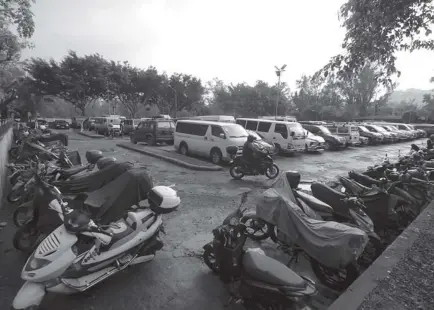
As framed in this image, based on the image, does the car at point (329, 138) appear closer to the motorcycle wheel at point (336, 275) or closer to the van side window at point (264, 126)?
the van side window at point (264, 126)

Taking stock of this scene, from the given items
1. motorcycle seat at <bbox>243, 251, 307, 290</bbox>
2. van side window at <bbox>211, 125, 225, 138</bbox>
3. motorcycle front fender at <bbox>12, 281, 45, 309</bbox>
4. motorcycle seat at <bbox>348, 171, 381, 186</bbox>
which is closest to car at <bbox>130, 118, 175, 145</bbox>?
van side window at <bbox>211, 125, 225, 138</bbox>

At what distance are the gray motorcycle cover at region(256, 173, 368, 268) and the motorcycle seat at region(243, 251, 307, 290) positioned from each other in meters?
0.65

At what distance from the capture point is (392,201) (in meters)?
4.20

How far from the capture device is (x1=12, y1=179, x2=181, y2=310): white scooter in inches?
95.7

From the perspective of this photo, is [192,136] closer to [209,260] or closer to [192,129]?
[192,129]

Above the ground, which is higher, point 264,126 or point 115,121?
point 264,126

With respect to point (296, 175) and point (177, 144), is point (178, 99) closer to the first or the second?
point (177, 144)

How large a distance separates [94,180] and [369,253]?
4.51 metres

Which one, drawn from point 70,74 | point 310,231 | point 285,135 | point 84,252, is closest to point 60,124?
point 70,74

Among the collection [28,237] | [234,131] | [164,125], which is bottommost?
[28,237]

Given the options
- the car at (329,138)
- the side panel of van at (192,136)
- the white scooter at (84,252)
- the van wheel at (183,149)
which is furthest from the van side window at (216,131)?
the car at (329,138)

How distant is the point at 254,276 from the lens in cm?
258

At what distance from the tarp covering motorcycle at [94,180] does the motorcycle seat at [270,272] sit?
2.75 m

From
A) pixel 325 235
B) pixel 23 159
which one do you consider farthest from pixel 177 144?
pixel 325 235
